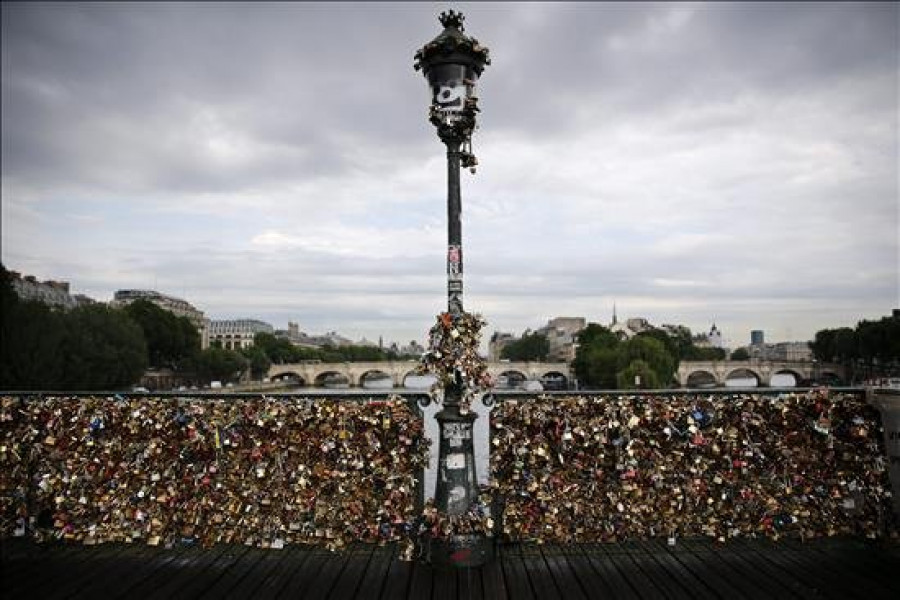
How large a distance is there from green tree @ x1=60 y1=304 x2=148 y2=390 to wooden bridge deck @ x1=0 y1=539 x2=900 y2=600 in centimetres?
3649

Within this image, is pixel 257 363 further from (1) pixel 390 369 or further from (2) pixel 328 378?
(1) pixel 390 369

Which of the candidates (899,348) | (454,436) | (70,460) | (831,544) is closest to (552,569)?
(454,436)

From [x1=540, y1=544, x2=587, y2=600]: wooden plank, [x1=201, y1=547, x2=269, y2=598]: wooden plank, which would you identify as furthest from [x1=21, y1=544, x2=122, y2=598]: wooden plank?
[x1=540, y1=544, x2=587, y2=600]: wooden plank

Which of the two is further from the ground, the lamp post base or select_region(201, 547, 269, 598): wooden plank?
the lamp post base

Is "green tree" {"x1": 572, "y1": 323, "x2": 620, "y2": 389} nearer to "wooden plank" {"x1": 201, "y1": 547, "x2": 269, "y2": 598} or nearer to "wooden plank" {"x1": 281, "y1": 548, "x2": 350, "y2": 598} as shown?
"wooden plank" {"x1": 281, "y1": 548, "x2": 350, "y2": 598}

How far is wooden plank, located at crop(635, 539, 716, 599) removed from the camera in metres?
5.14

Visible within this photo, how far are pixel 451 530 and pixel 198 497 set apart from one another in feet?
8.82

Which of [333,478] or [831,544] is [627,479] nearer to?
[831,544]

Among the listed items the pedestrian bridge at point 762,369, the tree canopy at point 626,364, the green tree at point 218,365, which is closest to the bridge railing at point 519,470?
the tree canopy at point 626,364

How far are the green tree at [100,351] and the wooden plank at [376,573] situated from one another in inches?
1478

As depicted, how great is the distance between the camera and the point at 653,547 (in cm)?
626

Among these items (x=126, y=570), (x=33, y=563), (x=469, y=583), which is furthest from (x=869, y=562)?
(x=33, y=563)

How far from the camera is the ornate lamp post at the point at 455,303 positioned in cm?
581

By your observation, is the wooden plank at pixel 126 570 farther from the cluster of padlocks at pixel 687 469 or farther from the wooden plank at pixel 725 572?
the wooden plank at pixel 725 572
